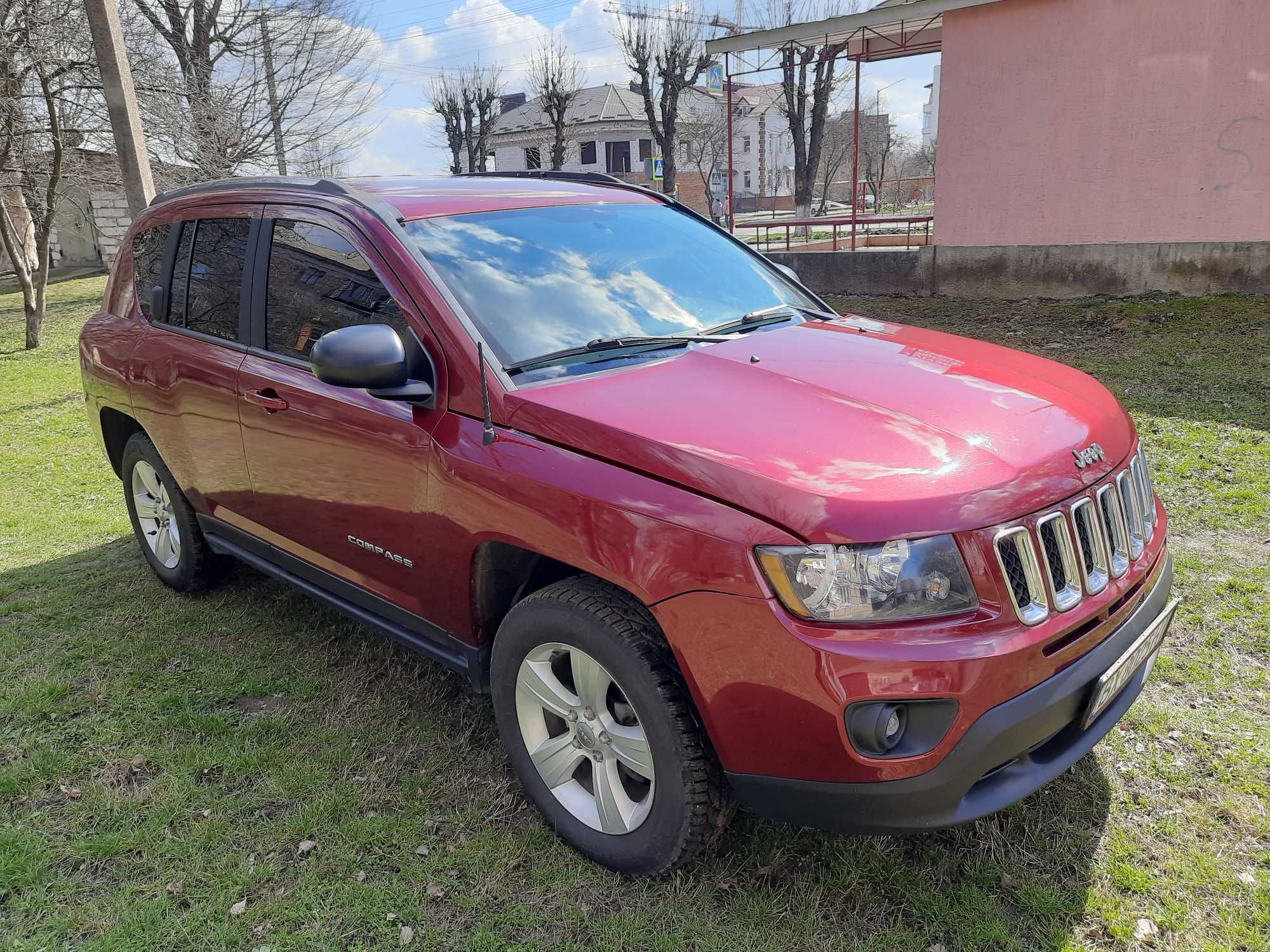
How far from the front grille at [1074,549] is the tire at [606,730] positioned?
866mm

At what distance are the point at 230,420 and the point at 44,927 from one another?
74.1 inches

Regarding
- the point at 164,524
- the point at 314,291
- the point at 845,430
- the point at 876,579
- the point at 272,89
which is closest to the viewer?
the point at 876,579

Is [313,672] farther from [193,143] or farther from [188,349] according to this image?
[193,143]

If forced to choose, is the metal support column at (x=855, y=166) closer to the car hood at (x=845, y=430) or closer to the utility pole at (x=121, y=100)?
the utility pole at (x=121, y=100)

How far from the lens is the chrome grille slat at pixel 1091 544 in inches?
92.4

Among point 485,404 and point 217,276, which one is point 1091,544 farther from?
point 217,276

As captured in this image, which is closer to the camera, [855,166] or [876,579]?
[876,579]

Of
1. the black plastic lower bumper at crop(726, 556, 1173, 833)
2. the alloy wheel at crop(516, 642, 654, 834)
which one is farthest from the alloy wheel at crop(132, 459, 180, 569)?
the black plastic lower bumper at crop(726, 556, 1173, 833)

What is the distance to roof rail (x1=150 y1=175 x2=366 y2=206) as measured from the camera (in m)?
3.34

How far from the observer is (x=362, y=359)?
2.67 m

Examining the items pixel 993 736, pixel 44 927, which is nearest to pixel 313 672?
pixel 44 927

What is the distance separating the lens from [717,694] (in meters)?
2.23

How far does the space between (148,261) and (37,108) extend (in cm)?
1063

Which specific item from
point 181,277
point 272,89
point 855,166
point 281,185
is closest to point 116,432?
point 181,277
